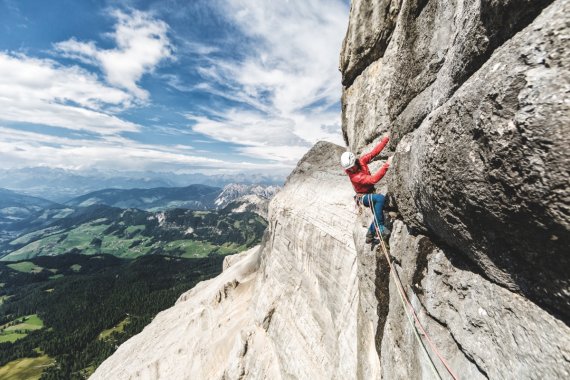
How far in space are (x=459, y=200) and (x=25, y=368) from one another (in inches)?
8154

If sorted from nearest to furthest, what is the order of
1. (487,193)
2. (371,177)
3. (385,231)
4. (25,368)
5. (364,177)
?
1. (487,193)
2. (385,231)
3. (371,177)
4. (364,177)
5. (25,368)

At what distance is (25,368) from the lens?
14438cm

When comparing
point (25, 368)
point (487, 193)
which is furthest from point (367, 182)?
point (25, 368)

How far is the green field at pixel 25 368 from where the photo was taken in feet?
452

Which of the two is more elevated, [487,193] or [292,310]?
[487,193]

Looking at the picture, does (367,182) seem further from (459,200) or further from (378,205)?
Result: (459,200)

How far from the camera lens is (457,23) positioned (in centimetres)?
833

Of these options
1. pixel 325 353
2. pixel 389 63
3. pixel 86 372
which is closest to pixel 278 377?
pixel 325 353

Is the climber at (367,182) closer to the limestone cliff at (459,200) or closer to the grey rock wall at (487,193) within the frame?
the limestone cliff at (459,200)

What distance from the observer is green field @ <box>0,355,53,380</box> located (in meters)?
138

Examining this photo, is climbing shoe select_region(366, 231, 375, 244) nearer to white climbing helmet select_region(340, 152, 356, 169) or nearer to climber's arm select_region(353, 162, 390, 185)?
climber's arm select_region(353, 162, 390, 185)

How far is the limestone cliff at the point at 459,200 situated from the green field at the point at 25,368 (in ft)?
594

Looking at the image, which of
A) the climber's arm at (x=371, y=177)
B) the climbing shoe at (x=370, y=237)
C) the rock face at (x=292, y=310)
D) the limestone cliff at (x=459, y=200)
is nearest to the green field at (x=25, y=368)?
the rock face at (x=292, y=310)

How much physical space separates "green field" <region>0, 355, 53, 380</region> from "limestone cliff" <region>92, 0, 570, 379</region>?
180914 mm
